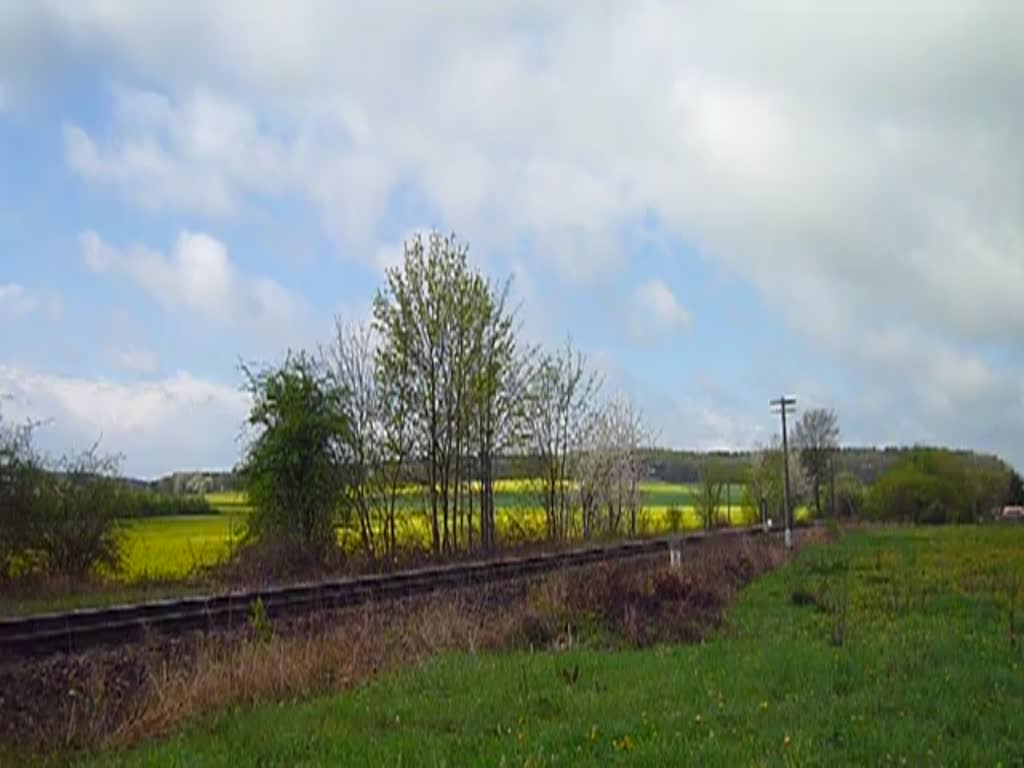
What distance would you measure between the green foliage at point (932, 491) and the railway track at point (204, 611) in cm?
8557

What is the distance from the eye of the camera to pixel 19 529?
27.1 metres

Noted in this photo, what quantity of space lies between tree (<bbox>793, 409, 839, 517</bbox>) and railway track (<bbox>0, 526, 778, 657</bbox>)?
88.8 meters

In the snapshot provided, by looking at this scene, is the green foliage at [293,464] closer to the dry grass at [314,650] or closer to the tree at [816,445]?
the dry grass at [314,650]

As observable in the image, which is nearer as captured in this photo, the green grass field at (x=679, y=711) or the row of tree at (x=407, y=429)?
the green grass field at (x=679, y=711)

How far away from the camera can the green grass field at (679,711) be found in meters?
8.46

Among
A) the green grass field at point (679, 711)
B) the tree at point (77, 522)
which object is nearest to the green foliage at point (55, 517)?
the tree at point (77, 522)

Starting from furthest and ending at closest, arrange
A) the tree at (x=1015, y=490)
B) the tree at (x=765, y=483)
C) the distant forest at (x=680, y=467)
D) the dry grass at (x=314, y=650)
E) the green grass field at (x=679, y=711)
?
the tree at (x=1015, y=490) < the tree at (x=765, y=483) < the distant forest at (x=680, y=467) < the dry grass at (x=314, y=650) < the green grass field at (x=679, y=711)

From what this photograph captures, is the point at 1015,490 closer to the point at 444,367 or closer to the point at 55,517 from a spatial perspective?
the point at 444,367

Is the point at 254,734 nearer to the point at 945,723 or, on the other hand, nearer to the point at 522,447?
the point at 945,723

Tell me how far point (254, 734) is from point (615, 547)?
33.6 m

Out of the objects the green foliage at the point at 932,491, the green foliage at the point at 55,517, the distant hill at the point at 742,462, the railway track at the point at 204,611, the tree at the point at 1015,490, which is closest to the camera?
the railway track at the point at 204,611

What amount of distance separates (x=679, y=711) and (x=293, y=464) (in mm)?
23982

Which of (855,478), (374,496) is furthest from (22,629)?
(855,478)

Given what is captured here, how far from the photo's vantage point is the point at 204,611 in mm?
20000
